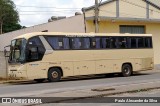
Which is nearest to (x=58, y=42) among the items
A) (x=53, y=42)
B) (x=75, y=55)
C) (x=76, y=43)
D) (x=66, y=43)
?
(x=53, y=42)

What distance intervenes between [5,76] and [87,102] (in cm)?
1694

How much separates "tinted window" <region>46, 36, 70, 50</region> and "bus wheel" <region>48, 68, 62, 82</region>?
139 cm

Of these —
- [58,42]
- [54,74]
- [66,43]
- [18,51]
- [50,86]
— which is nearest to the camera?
[50,86]

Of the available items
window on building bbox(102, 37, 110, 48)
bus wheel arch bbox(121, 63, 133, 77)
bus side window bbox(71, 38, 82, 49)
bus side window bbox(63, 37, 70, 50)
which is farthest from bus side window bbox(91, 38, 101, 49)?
bus wheel arch bbox(121, 63, 133, 77)

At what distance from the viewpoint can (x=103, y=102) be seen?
13789mm

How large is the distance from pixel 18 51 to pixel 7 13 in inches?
2806

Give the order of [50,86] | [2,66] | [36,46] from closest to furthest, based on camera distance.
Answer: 1. [50,86]
2. [36,46]
3. [2,66]

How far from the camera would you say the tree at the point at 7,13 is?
93.2 meters

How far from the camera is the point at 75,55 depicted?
26719 mm

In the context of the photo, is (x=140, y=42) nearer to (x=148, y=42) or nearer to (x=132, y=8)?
(x=148, y=42)

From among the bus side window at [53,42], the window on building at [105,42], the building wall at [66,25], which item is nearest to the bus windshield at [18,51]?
the bus side window at [53,42]

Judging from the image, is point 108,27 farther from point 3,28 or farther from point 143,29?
point 3,28

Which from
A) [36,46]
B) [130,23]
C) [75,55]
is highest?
[130,23]

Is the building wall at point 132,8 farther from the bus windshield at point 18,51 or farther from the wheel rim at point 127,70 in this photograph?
the bus windshield at point 18,51
